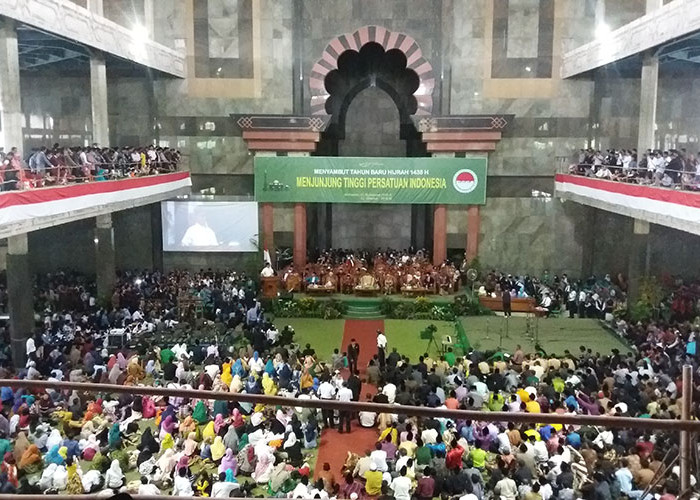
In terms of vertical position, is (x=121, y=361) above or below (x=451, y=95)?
below

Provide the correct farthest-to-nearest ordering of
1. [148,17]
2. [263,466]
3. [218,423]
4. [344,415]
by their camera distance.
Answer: [148,17] → [344,415] → [218,423] → [263,466]

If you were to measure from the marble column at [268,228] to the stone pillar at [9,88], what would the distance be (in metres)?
10.4

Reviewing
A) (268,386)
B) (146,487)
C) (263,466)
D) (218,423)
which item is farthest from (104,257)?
(146,487)

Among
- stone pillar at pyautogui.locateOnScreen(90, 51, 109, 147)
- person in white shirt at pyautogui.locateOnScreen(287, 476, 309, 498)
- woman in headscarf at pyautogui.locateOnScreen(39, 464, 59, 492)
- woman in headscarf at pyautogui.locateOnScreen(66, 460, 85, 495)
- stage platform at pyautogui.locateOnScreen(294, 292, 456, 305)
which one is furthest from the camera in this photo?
stage platform at pyautogui.locateOnScreen(294, 292, 456, 305)

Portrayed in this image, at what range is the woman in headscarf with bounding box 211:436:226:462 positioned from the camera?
10102 millimetres

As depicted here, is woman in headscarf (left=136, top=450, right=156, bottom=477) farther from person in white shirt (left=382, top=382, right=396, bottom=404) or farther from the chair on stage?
the chair on stage

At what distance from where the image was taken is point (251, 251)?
2362 cm

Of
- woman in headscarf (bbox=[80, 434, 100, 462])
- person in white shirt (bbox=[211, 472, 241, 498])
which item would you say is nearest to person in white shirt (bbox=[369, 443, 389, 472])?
person in white shirt (bbox=[211, 472, 241, 498])

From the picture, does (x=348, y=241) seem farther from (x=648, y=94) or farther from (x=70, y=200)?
(x=70, y=200)

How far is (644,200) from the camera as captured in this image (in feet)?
51.1

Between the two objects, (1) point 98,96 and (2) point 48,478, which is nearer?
(2) point 48,478

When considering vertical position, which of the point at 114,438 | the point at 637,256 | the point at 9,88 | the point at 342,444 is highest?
the point at 9,88

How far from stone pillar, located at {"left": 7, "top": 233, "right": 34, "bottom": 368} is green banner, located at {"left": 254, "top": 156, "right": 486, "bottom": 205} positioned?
9.53m

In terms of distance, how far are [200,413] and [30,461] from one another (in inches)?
108
